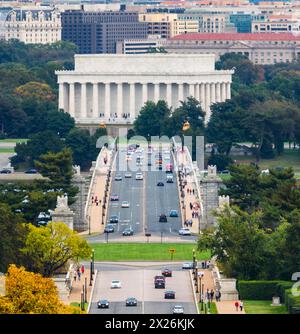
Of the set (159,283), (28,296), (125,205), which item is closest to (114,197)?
(125,205)

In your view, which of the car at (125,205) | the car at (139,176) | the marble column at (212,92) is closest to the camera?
the car at (125,205)

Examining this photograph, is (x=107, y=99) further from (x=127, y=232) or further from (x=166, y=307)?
(x=166, y=307)

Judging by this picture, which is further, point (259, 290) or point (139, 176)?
point (139, 176)

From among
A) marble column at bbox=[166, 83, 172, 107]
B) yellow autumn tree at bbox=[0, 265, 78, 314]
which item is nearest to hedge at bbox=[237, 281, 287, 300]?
yellow autumn tree at bbox=[0, 265, 78, 314]

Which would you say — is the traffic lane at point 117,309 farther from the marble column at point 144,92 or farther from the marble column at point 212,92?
the marble column at point 212,92

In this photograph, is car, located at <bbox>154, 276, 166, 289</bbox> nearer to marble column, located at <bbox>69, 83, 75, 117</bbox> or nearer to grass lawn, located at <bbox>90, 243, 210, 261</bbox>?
grass lawn, located at <bbox>90, 243, 210, 261</bbox>

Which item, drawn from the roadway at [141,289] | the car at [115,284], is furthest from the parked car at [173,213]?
the car at [115,284]
